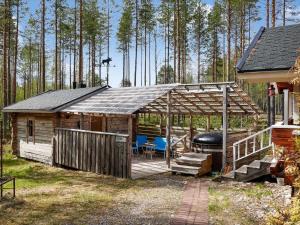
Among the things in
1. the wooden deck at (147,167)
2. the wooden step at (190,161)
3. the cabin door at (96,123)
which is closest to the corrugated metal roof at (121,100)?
the cabin door at (96,123)

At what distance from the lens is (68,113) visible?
17438mm

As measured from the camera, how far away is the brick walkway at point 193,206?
8.17m

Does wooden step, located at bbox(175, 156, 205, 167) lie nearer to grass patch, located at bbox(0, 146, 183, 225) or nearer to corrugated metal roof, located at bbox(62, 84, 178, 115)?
grass patch, located at bbox(0, 146, 183, 225)

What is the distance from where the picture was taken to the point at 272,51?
9.39 m

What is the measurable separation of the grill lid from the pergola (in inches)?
39.7

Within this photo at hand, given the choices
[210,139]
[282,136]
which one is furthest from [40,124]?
[282,136]

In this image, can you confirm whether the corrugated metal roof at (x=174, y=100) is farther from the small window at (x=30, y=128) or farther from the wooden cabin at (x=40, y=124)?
the small window at (x=30, y=128)

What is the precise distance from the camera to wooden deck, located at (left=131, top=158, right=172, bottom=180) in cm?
1403

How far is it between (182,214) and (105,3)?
123 feet

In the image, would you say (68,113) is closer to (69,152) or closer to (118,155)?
(69,152)

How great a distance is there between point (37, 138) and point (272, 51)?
14040 mm

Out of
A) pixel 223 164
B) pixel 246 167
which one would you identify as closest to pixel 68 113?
pixel 223 164

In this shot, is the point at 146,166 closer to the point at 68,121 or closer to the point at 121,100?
the point at 121,100

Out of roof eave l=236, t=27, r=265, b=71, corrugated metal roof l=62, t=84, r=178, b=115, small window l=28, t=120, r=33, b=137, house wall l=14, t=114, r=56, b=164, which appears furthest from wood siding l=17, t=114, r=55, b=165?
roof eave l=236, t=27, r=265, b=71
